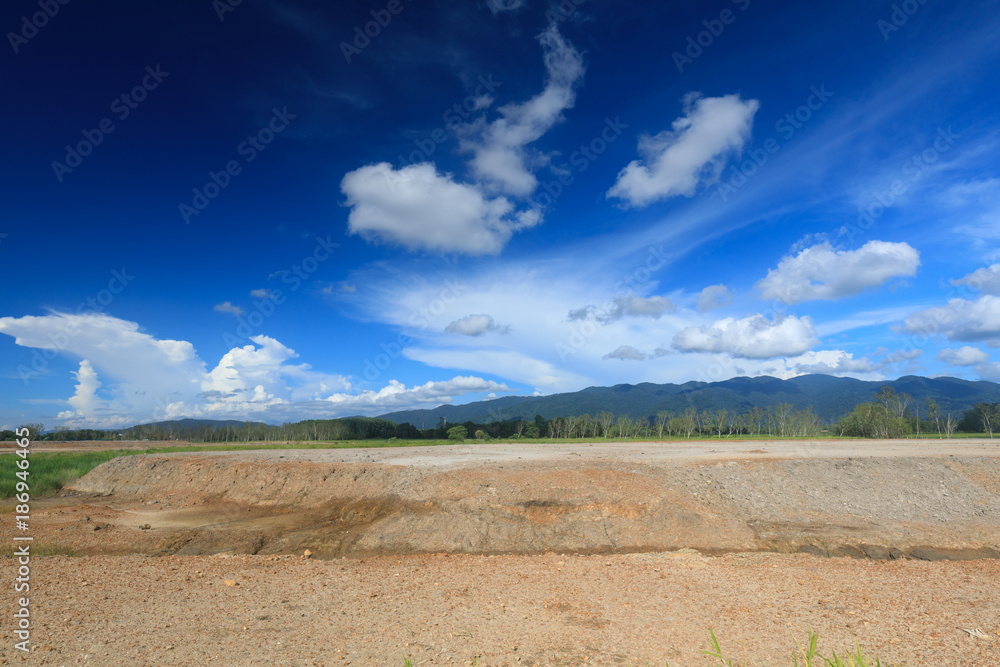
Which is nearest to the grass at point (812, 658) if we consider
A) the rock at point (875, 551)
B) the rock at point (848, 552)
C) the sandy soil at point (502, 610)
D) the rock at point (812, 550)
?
the sandy soil at point (502, 610)

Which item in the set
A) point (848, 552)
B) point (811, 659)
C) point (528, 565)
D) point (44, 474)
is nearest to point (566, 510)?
point (528, 565)

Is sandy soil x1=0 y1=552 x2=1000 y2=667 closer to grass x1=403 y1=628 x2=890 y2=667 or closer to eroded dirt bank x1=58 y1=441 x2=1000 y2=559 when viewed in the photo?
grass x1=403 y1=628 x2=890 y2=667

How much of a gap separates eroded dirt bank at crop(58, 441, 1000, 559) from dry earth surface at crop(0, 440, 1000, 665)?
0.09 metres

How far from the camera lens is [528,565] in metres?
12.7

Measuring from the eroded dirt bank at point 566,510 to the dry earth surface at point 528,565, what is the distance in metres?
0.09

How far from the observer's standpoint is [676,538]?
591 inches

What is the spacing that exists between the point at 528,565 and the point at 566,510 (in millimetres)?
4426

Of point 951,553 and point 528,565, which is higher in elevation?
point 528,565

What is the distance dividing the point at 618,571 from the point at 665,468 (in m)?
9.92

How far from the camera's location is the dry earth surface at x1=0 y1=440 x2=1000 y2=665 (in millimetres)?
8203

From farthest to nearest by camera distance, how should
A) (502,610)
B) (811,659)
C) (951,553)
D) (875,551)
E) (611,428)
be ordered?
(611,428) < (951,553) < (875,551) < (502,610) < (811,659)

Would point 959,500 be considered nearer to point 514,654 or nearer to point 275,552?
point 514,654

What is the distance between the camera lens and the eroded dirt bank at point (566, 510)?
1481cm

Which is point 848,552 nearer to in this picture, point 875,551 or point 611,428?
point 875,551
